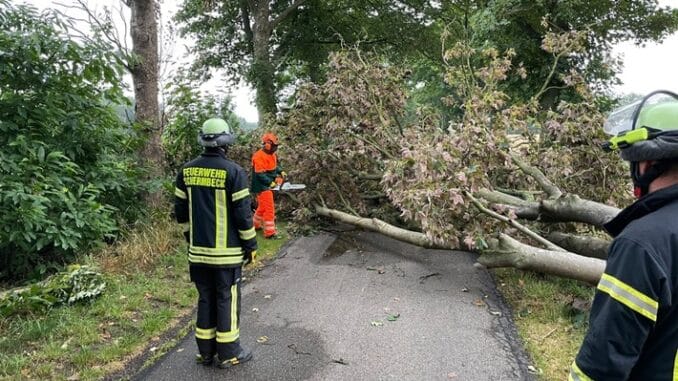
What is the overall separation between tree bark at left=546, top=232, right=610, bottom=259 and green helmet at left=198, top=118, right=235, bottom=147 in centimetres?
378

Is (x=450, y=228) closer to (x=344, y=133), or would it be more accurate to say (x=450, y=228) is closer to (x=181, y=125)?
(x=344, y=133)

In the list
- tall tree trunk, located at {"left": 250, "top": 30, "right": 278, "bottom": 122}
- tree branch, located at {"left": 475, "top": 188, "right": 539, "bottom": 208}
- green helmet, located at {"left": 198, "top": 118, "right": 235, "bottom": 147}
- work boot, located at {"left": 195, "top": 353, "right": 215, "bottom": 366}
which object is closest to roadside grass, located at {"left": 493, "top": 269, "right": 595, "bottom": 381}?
tree branch, located at {"left": 475, "top": 188, "right": 539, "bottom": 208}

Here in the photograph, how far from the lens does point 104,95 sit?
220 inches

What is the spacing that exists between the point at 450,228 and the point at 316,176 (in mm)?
3341

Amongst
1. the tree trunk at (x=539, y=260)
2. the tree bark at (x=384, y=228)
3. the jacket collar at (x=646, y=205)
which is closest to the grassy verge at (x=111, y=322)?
the tree bark at (x=384, y=228)

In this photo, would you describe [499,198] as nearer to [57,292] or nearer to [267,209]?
[267,209]

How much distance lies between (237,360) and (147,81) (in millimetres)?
4894

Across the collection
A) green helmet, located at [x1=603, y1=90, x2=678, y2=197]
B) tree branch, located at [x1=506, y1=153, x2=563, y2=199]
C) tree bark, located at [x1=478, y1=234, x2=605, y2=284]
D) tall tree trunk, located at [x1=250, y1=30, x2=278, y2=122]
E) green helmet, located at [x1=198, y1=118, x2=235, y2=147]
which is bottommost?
tree bark, located at [x1=478, y1=234, x2=605, y2=284]

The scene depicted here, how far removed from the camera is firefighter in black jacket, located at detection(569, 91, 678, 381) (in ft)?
4.30

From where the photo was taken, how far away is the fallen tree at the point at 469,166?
4855 millimetres

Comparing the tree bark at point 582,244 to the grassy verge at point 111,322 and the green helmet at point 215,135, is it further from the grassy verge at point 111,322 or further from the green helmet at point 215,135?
the grassy verge at point 111,322

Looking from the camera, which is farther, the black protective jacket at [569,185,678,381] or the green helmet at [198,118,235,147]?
the green helmet at [198,118,235,147]

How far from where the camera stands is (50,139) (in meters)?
5.19

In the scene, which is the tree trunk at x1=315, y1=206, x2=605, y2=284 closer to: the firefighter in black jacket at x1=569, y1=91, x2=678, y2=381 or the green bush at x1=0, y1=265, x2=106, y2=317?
the firefighter in black jacket at x1=569, y1=91, x2=678, y2=381
